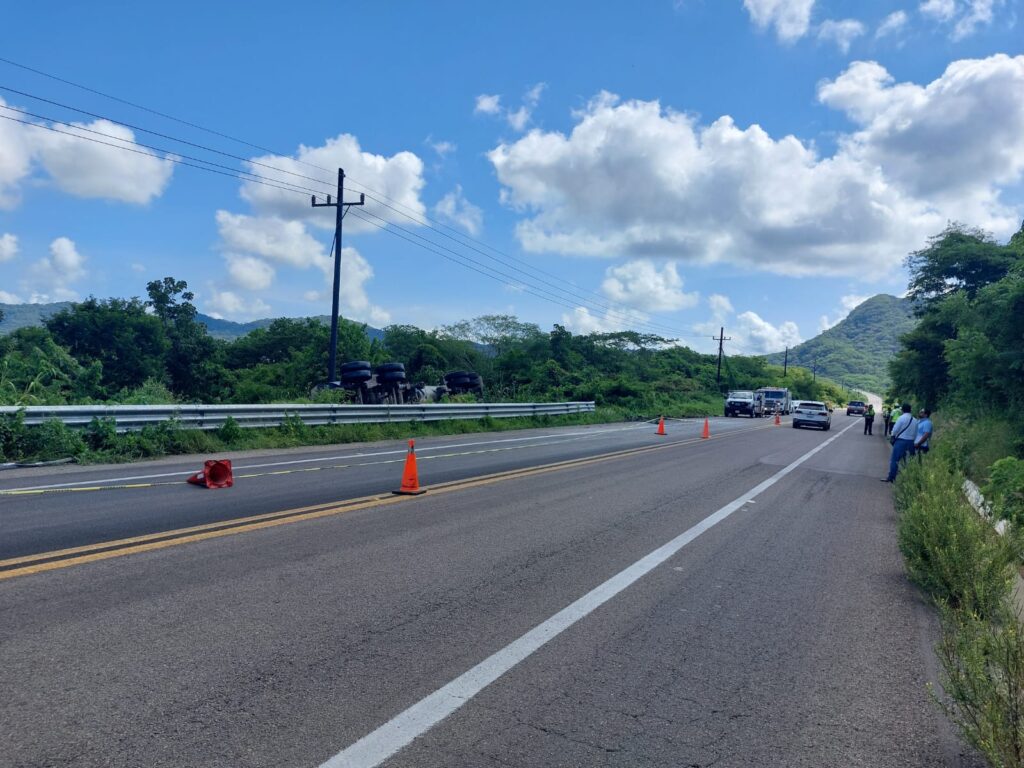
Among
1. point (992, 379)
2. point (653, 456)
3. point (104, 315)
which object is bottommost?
point (653, 456)

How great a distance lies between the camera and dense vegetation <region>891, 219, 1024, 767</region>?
317 cm

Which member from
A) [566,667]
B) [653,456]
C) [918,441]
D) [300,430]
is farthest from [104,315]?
[566,667]

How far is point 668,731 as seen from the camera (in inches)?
135

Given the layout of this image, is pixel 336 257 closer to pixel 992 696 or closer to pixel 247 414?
pixel 247 414

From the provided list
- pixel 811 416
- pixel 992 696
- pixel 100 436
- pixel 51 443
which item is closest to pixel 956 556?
pixel 992 696

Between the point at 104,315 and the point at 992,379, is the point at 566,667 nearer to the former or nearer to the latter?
the point at 992,379

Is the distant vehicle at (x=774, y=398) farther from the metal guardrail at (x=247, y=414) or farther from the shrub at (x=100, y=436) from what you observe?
the shrub at (x=100, y=436)

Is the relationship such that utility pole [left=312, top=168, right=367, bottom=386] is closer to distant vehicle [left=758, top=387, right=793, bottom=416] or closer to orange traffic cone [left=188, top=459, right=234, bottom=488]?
orange traffic cone [left=188, top=459, right=234, bottom=488]

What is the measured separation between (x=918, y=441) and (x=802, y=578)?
31.6ft

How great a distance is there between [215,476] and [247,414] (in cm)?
729

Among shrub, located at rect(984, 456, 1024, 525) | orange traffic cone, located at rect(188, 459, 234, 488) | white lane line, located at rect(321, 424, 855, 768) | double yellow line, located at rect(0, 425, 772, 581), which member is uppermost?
shrub, located at rect(984, 456, 1024, 525)

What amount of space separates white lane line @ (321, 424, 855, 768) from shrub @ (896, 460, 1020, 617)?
90.0 inches

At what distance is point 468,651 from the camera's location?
4.25m

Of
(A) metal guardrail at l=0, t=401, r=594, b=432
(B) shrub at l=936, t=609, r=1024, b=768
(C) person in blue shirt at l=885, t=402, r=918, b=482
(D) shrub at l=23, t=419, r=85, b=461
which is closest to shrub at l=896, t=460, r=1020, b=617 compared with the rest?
(B) shrub at l=936, t=609, r=1024, b=768
